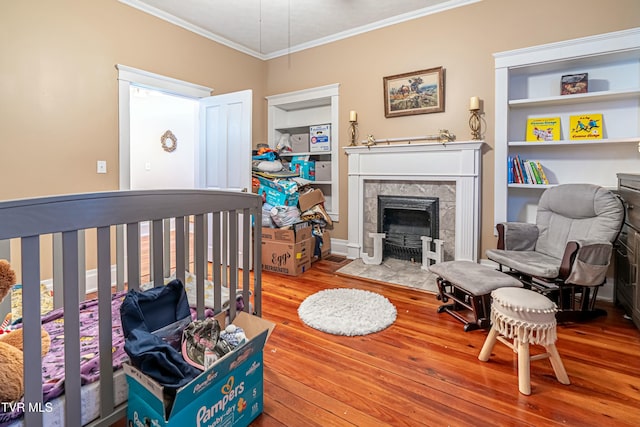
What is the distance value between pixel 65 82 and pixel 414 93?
3.32 meters

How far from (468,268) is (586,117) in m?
1.88

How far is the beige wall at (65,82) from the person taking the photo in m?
2.46

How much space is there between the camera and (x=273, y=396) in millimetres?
1521

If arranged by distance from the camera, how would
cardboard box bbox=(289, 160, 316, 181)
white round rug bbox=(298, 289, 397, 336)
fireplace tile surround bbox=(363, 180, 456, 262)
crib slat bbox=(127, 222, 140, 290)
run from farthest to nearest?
cardboard box bbox=(289, 160, 316, 181) → fireplace tile surround bbox=(363, 180, 456, 262) → white round rug bbox=(298, 289, 397, 336) → crib slat bbox=(127, 222, 140, 290)

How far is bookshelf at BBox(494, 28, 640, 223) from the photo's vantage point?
8.70 feet

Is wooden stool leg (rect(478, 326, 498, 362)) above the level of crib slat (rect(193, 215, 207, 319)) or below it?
below

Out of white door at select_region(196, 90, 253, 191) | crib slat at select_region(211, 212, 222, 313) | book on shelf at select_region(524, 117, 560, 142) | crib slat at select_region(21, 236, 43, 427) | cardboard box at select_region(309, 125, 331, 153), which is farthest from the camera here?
cardboard box at select_region(309, 125, 331, 153)

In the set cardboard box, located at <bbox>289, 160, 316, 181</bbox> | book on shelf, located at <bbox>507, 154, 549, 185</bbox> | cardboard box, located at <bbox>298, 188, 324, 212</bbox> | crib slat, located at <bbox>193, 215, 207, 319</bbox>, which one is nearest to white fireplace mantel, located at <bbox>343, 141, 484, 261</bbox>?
book on shelf, located at <bbox>507, 154, 549, 185</bbox>

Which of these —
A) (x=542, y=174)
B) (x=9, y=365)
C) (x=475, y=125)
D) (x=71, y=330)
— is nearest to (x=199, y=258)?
(x=71, y=330)

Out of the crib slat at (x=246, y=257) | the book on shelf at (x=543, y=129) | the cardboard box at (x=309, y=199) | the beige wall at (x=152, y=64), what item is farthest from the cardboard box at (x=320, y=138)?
the crib slat at (x=246, y=257)

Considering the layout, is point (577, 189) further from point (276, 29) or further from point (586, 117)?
point (276, 29)

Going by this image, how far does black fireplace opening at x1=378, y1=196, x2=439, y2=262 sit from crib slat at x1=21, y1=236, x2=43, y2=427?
3.29m

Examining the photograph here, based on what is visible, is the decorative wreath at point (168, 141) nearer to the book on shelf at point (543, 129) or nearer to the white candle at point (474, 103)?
the white candle at point (474, 103)

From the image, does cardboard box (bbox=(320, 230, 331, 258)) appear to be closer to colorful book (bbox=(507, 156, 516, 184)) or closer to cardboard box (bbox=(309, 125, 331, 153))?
cardboard box (bbox=(309, 125, 331, 153))
